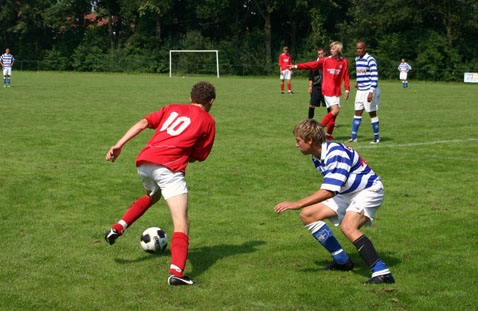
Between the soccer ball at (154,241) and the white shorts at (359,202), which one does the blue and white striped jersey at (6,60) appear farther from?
the white shorts at (359,202)


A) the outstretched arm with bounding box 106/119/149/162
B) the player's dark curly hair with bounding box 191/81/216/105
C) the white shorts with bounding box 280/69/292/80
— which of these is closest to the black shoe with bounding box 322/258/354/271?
the player's dark curly hair with bounding box 191/81/216/105

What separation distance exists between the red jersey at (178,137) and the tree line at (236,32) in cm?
4829

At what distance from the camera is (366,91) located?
49.1 feet

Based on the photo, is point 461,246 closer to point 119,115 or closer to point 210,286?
point 210,286

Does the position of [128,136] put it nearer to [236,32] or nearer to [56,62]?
[236,32]

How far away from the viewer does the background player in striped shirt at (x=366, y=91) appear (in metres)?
14.6

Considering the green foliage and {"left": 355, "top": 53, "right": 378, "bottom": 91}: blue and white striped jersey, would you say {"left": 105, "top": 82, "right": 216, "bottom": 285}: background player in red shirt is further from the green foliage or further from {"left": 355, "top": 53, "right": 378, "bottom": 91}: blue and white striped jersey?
the green foliage

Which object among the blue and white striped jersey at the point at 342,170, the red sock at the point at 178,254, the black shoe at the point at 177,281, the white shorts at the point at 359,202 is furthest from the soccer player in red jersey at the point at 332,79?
the black shoe at the point at 177,281

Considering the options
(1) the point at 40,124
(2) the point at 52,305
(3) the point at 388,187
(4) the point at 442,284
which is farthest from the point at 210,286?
(1) the point at 40,124

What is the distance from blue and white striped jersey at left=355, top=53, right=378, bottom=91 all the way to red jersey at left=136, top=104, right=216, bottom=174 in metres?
9.29

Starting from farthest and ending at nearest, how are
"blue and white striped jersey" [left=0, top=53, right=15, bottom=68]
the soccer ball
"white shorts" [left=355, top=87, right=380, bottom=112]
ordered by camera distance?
1. "blue and white striped jersey" [left=0, top=53, right=15, bottom=68]
2. "white shorts" [left=355, top=87, right=380, bottom=112]
3. the soccer ball

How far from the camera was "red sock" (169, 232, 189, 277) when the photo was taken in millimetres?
5414

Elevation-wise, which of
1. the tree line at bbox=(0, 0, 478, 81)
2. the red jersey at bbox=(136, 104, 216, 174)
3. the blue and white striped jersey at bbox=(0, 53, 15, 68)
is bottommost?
the red jersey at bbox=(136, 104, 216, 174)

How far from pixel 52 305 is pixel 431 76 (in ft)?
165
